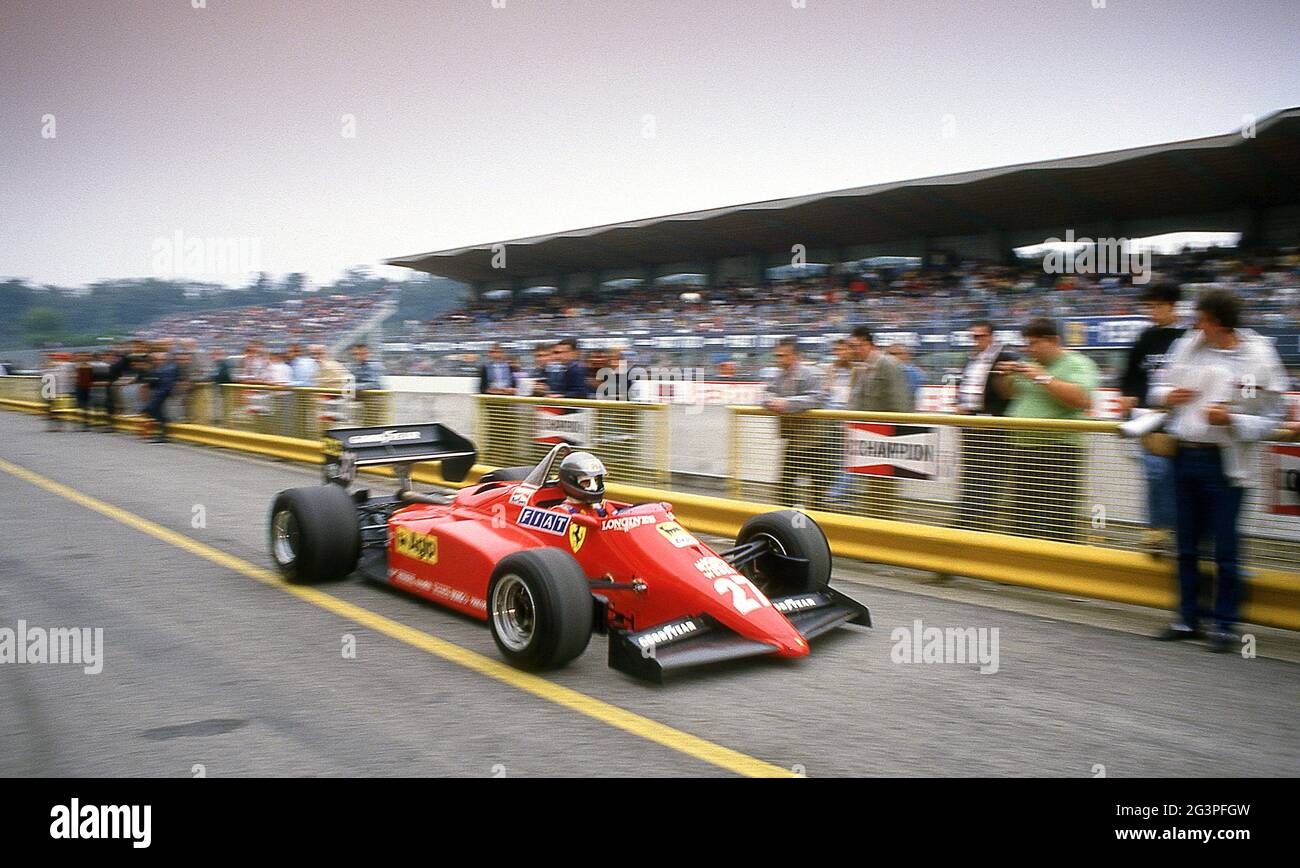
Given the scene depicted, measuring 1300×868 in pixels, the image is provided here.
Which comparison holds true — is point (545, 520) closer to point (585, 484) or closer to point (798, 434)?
point (585, 484)

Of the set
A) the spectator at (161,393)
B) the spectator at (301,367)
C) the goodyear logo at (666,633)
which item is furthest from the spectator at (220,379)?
the goodyear logo at (666,633)

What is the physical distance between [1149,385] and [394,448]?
5099mm

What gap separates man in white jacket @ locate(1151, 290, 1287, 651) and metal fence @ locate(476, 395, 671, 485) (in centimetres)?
444

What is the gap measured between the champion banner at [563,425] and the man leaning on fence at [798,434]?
220 centimetres

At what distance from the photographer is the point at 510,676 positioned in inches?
181

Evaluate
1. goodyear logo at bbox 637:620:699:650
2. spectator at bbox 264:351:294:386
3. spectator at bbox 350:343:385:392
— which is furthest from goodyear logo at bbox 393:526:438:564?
spectator at bbox 264:351:294:386

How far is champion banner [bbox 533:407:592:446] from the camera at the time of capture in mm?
9391

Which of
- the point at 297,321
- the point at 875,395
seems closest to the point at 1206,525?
the point at 875,395

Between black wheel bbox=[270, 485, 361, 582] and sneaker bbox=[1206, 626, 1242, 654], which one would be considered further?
black wheel bbox=[270, 485, 361, 582]

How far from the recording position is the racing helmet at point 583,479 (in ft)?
17.3

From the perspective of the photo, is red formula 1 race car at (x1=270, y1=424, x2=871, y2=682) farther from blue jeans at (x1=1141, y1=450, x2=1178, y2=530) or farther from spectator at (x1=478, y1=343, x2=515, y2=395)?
spectator at (x1=478, y1=343, x2=515, y2=395)

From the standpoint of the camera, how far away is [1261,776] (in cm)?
349
